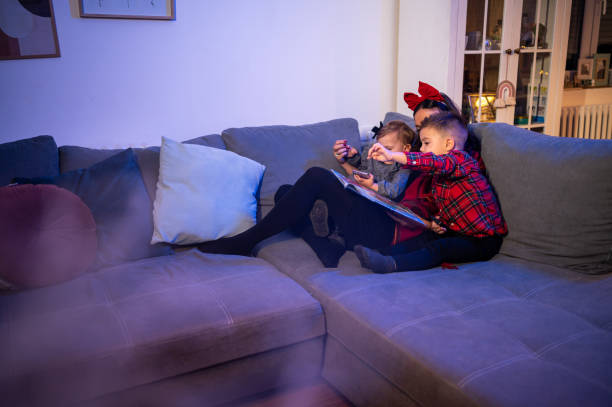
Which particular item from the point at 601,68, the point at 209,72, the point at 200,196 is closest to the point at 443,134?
the point at 200,196

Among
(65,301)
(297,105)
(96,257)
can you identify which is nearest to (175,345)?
(65,301)

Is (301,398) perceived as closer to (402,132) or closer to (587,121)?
(402,132)

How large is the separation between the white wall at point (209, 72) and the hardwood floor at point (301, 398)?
5.04 ft

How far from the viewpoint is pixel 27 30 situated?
2166 mm

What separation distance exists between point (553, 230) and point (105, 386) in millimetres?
1534

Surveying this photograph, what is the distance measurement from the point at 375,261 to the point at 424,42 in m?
1.94

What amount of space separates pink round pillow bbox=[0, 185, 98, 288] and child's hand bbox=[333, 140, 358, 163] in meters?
1.15

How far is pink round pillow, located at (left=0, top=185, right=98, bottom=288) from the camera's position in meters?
1.58

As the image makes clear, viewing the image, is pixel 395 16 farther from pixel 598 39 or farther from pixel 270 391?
pixel 598 39

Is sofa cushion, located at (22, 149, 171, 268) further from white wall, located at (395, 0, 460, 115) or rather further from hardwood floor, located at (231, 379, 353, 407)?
white wall, located at (395, 0, 460, 115)

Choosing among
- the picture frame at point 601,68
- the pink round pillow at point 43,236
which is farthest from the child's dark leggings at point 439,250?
the picture frame at point 601,68

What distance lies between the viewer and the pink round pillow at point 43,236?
5.17ft

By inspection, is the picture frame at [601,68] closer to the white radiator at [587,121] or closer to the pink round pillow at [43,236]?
the white radiator at [587,121]

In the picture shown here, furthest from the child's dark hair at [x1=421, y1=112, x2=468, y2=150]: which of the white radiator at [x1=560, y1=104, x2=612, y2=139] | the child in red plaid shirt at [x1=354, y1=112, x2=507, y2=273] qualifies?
the white radiator at [x1=560, y1=104, x2=612, y2=139]
